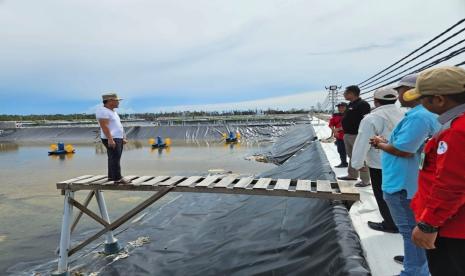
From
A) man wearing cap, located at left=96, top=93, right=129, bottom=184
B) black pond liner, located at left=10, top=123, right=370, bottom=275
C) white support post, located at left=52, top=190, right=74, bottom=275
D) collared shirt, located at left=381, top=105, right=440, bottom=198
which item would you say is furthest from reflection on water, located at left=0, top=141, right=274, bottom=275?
collared shirt, located at left=381, top=105, right=440, bottom=198

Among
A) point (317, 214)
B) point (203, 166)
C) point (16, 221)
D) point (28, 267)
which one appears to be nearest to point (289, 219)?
point (317, 214)

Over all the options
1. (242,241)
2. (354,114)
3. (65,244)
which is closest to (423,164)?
(242,241)

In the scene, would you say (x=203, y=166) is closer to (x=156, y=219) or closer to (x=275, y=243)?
(x=156, y=219)

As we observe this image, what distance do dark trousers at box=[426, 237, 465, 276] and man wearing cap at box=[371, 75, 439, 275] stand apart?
0.57 meters

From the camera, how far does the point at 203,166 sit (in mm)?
11953

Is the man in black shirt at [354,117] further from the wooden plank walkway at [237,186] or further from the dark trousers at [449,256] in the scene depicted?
the dark trousers at [449,256]

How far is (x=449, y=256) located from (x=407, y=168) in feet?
2.38

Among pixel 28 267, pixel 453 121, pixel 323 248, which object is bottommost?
pixel 28 267

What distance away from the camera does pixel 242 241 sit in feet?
11.7

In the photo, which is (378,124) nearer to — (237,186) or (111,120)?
(237,186)

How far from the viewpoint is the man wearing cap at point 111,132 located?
3.80 metres

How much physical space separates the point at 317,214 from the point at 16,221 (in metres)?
5.61

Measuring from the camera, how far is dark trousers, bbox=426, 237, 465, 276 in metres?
1.33

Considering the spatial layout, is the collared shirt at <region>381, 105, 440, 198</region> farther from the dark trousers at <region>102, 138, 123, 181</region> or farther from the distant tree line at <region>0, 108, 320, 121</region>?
the distant tree line at <region>0, 108, 320, 121</region>
